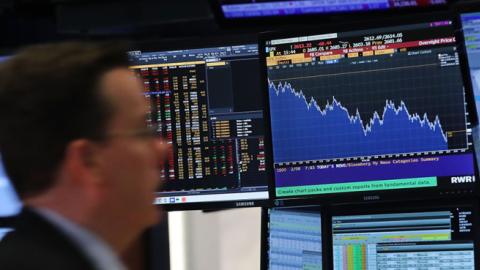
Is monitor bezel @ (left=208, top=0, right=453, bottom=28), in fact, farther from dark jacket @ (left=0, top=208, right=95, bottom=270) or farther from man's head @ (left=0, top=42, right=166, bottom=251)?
dark jacket @ (left=0, top=208, right=95, bottom=270)

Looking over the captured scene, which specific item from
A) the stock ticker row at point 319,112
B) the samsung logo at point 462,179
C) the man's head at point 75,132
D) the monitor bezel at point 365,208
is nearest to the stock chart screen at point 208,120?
the stock ticker row at point 319,112

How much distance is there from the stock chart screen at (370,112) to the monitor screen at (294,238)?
4.1 inches

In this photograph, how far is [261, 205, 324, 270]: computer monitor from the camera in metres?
2.12

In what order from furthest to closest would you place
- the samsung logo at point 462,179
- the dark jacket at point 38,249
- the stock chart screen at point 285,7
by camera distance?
the stock chart screen at point 285,7 < the samsung logo at point 462,179 < the dark jacket at point 38,249

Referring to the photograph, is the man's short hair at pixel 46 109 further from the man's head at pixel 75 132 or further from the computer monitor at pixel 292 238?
the computer monitor at pixel 292 238

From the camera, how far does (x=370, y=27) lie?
2021 millimetres

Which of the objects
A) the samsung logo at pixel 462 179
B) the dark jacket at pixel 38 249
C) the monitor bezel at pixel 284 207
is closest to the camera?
the dark jacket at pixel 38 249

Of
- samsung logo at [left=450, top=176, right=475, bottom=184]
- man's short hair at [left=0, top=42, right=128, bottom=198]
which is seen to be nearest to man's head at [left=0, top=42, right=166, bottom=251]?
man's short hair at [left=0, top=42, right=128, bottom=198]

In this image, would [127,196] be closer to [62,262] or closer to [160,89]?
[62,262]

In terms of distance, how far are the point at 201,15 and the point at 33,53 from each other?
124cm

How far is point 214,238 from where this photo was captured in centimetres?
324

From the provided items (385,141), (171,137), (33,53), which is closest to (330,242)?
(385,141)

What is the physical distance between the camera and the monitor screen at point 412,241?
202 centimetres

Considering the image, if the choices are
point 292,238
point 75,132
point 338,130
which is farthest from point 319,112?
point 75,132
